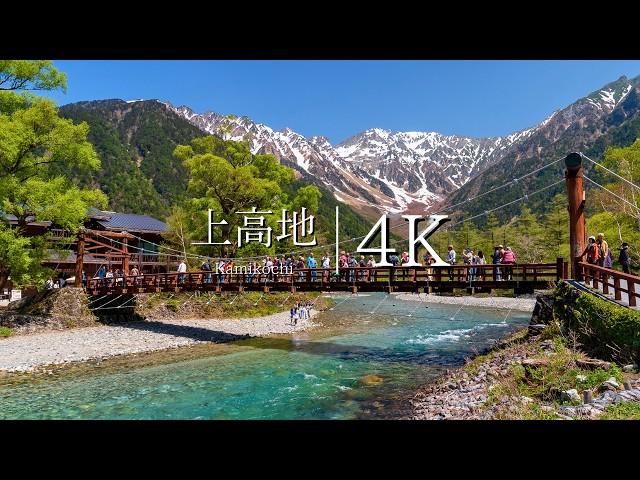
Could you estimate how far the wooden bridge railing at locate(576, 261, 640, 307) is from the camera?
8045 millimetres

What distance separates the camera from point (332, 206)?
15100 cm

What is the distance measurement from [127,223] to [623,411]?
32.7 metres

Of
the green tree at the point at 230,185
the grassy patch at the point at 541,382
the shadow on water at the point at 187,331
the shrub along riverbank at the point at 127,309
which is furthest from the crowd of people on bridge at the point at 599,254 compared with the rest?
the shrub along riverbank at the point at 127,309

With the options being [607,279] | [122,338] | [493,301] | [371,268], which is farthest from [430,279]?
[493,301]

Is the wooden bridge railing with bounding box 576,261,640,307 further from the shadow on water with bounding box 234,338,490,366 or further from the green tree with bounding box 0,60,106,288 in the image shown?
the green tree with bounding box 0,60,106,288

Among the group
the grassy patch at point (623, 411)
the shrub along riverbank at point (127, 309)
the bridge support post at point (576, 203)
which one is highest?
the bridge support post at point (576, 203)

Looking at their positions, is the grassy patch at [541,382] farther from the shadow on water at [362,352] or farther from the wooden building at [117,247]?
the wooden building at [117,247]

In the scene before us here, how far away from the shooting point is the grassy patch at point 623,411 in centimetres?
542

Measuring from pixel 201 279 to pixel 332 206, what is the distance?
134 metres

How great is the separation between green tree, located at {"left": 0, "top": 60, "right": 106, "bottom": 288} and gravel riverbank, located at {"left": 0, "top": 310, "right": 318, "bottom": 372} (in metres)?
2.93

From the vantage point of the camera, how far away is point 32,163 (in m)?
16.1

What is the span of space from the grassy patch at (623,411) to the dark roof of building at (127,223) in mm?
30384
